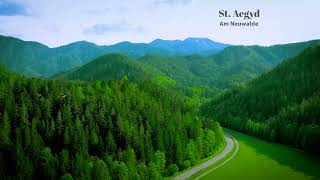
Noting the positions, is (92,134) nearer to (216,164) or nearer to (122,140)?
(122,140)

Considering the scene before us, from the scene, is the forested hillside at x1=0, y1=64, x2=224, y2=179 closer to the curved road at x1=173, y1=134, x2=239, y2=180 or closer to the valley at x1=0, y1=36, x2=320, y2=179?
the valley at x1=0, y1=36, x2=320, y2=179

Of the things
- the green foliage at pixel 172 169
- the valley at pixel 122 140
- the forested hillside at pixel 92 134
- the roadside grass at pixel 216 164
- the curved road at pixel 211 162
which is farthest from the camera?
the green foliage at pixel 172 169

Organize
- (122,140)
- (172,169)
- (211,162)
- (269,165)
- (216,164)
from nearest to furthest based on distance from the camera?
(172,169) → (122,140) → (269,165) → (216,164) → (211,162)

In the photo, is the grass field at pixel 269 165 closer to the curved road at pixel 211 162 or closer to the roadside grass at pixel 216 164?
the roadside grass at pixel 216 164

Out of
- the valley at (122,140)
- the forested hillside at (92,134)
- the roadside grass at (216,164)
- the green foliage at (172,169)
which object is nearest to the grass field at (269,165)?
the valley at (122,140)

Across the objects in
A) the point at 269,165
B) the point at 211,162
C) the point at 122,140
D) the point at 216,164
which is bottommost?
the point at 269,165

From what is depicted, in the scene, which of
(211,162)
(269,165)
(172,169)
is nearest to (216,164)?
(211,162)
